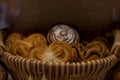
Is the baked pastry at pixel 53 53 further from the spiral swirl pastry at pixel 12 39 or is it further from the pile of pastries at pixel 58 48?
the spiral swirl pastry at pixel 12 39

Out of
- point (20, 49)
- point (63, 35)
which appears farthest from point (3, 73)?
point (63, 35)

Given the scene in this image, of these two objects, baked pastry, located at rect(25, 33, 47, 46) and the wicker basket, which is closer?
the wicker basket

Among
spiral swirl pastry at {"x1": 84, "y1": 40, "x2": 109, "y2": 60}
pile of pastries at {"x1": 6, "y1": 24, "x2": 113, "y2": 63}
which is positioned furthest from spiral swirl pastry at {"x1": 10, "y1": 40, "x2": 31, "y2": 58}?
spiral swirl pastry at {"x1": 84, "y1": 40, "x2": 109, "y2": 60}

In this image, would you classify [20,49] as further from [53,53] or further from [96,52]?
[96,52]

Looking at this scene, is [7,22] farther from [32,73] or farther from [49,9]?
[32,73]

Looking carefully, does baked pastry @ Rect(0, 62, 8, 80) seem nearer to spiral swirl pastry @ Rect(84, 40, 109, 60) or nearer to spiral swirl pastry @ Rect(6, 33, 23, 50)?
spiral swirl pastry @ Rect(6, 33, 23, 50)

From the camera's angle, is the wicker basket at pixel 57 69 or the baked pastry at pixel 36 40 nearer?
the wicker basket at pixel 57 69

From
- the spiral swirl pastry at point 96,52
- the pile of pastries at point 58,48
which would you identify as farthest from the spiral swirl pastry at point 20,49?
the spiral swirl pastry at point 96,52

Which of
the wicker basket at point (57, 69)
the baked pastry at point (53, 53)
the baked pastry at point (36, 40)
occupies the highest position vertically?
the baked pastry at point (36, 40)

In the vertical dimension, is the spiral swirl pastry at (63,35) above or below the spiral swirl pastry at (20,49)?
above
